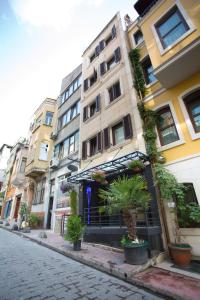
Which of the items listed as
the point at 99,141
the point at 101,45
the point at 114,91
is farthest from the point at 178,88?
the point at 101,45

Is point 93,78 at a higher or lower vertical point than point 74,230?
higher

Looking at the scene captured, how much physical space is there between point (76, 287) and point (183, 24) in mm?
10867

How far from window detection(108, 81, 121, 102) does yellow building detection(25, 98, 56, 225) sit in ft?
29.3

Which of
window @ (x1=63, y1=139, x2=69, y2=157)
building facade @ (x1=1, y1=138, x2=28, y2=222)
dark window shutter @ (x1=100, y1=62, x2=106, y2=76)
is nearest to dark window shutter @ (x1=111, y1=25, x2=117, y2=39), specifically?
dark window shutter @ (x1=100, y1=62, x2=106, y2=76)

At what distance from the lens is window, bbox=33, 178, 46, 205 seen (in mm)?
16828

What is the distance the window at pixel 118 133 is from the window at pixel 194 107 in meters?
3.79

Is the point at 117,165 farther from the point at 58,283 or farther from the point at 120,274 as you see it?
the point at 58,283

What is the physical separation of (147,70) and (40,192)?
14936mm

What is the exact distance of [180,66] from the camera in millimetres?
7379

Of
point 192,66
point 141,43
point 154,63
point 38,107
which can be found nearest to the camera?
point 192,66

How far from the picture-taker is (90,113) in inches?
530

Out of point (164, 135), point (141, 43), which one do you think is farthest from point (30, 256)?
point (141, 43)

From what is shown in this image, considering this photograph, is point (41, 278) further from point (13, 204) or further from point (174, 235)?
point (13, 204)

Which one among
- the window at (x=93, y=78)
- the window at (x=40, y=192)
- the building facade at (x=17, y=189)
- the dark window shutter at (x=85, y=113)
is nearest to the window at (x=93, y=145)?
the dark window shutter at (x=85, y=113)
